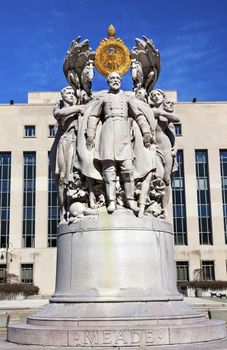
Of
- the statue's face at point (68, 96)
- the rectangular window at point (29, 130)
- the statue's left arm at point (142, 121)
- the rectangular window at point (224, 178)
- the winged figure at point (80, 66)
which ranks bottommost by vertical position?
the statue's left arm at point (142, 121)

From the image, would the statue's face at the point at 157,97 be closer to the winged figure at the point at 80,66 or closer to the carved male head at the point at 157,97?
the carved male head at the point at 157,97

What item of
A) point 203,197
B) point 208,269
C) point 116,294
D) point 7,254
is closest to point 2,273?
point 7,254

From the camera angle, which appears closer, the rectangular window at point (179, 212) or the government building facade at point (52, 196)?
the government building facade at point (52, 196)

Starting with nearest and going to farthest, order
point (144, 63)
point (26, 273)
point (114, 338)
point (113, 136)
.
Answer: point (114, 338)
point (113, 136)
point (144, 63)
point (26, 273)

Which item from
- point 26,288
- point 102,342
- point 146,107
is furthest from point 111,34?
point 26,288

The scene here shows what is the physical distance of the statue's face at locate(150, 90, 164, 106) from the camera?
12250 mm

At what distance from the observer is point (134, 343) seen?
8.85m

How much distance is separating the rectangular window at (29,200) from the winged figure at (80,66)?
46.9 m

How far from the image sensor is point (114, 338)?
886cm

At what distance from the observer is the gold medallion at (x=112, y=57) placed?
12.5 meters

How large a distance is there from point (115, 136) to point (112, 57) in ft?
9.14

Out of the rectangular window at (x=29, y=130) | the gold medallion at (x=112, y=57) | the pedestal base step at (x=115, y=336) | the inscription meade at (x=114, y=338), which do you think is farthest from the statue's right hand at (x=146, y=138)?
the rectangular window at (x=29, y=130)

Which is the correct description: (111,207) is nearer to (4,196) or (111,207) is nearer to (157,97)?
(157,97)

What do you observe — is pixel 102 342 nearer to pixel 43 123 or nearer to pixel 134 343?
pixel 134 343
